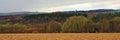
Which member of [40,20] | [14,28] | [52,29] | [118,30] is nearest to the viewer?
[118,30]

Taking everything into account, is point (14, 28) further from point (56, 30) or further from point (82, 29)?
point (82, 29)

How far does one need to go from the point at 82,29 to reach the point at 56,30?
848 cm

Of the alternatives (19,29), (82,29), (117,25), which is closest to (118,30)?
(117,25)

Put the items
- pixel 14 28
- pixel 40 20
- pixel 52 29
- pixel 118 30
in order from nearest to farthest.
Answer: pixel 118 30 → pixel 52 29 → pixel 14 28 → pixel 40 20

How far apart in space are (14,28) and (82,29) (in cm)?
2372

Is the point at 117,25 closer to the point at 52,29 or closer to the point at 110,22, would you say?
the point at 110,22

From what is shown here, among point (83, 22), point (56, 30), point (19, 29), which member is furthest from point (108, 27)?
point (19, 29)

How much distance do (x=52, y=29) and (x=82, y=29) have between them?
31.2 feet

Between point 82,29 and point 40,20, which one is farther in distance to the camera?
point 40,20

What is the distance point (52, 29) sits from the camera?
10919 cm

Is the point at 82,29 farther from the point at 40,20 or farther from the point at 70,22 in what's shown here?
the point at 40,20

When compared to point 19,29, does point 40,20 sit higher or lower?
lower

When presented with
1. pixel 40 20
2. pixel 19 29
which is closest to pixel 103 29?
pixel 19 29

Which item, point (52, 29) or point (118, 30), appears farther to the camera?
point (52, 29)
